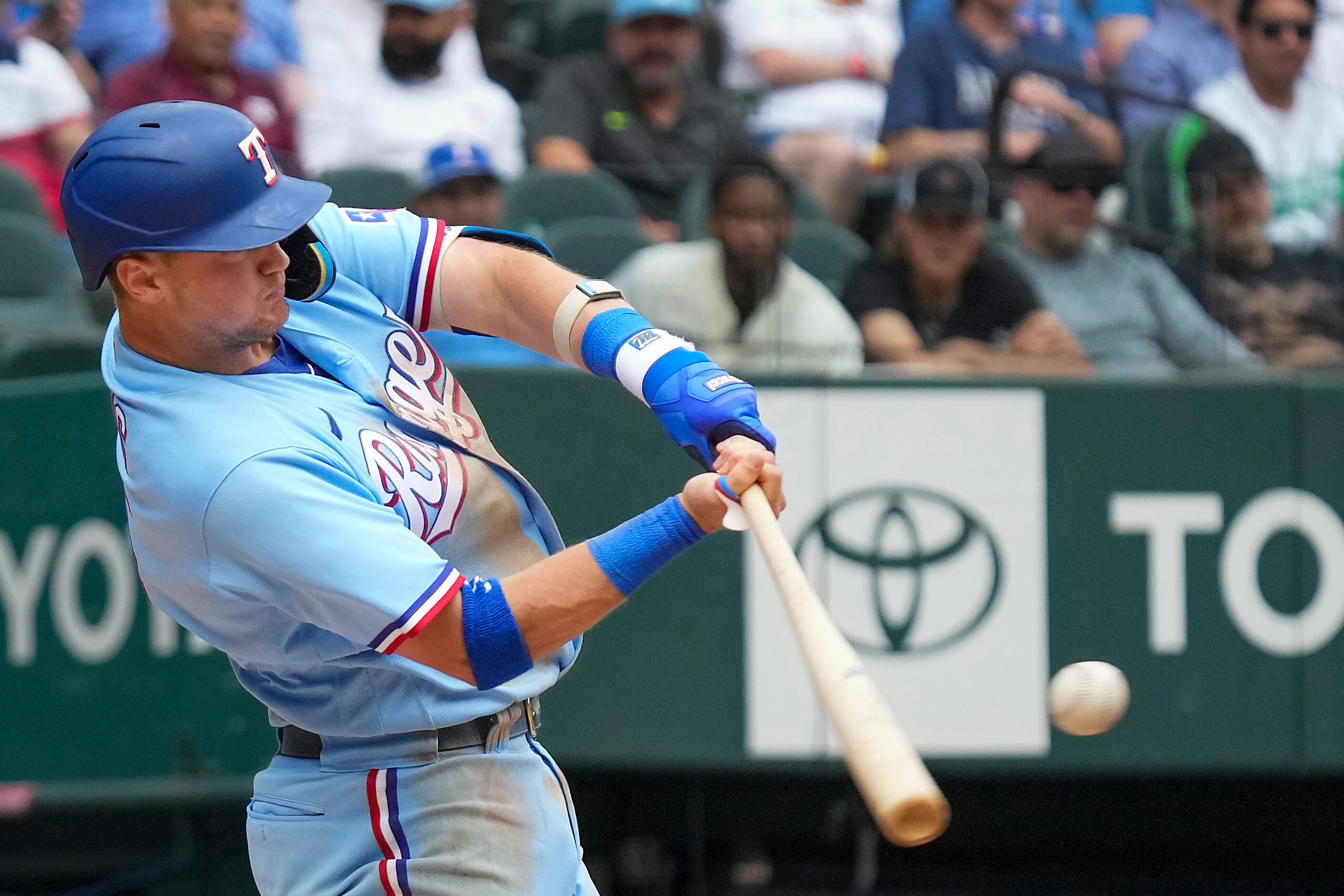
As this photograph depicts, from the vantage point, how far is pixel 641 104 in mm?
5688

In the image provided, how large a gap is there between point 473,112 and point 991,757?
2679 mm

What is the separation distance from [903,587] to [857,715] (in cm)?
291

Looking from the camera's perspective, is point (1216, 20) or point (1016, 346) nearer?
point (1016, 346)

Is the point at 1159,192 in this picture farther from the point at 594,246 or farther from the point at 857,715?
the point at 857,715

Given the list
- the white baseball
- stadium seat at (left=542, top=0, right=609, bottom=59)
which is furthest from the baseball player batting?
stadium seat at (left=542, top=0, right=609, bottom=59)

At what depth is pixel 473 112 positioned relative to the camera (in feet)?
18.9

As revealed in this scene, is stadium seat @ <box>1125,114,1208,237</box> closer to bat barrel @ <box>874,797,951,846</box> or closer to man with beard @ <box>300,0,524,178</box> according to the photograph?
man with beard @ <box>300,0,524,178</box>

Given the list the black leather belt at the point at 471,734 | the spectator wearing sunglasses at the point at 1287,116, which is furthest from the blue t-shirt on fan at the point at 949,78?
the black leather belt at the point at 471,734

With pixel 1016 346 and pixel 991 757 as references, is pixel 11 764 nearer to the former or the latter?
pixel 991 757

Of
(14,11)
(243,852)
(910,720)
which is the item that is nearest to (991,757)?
(910,720)

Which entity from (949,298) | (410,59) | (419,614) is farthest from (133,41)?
(419,614)

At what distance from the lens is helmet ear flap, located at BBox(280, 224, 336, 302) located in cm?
246

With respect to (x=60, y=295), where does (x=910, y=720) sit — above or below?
below

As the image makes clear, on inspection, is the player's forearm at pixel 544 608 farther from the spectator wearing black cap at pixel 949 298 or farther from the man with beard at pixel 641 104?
the man with beard at pixel 641 104
